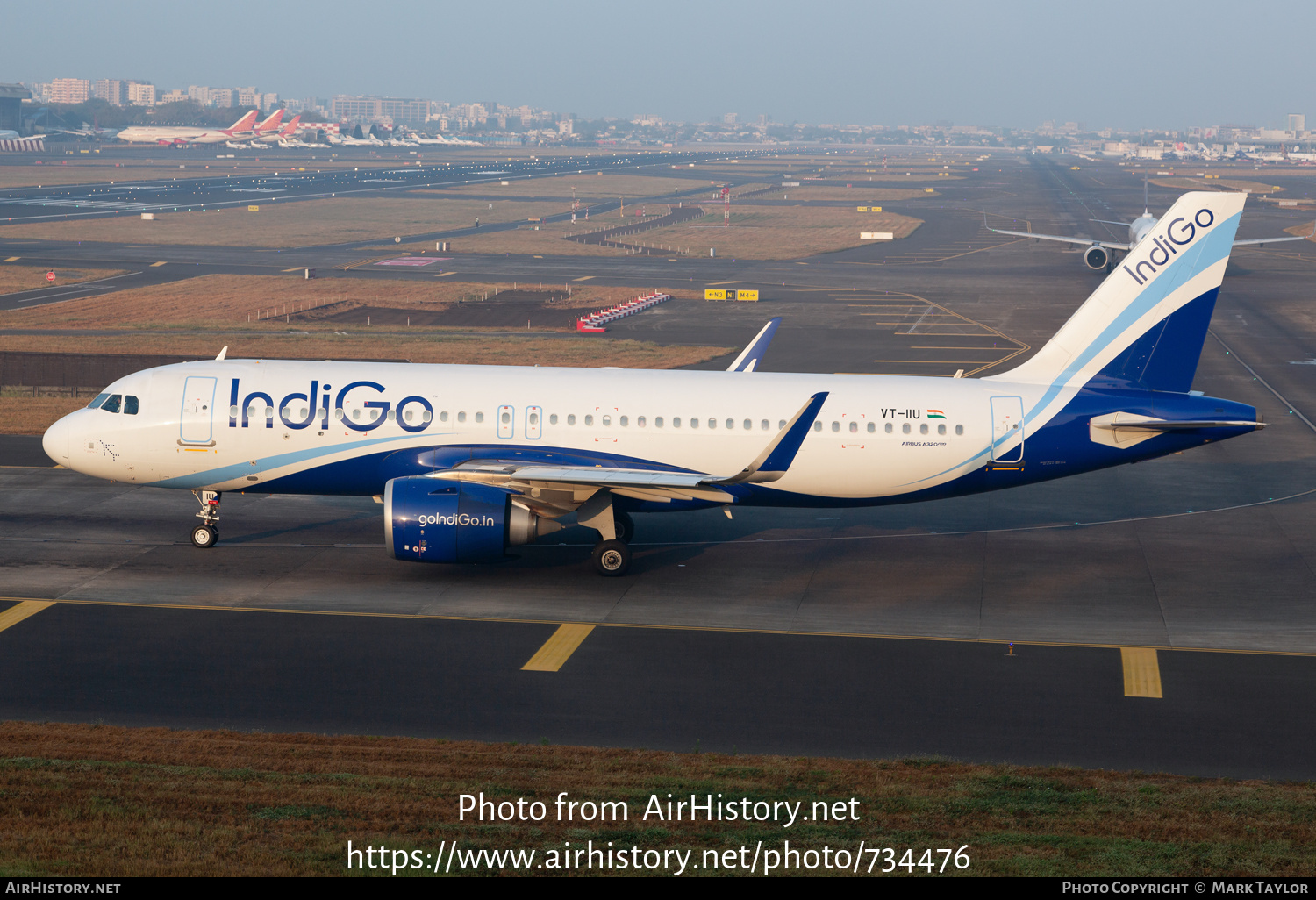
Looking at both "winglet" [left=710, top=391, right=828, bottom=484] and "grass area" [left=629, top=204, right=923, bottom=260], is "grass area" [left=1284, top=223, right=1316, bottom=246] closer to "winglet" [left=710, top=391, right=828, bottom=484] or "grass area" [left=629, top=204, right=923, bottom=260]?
"grass area" [left=629, top=204, right=923, bottom=260]

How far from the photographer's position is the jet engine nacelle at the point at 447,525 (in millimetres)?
28141

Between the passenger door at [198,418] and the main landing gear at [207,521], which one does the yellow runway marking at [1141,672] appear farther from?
the main landing gear at [207,521]

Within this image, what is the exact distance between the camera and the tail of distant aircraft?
98.9 ft

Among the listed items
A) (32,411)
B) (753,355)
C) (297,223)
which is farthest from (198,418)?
(297,223)

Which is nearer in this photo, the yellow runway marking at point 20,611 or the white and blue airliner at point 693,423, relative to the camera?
the yellow runway marking at point 20,611

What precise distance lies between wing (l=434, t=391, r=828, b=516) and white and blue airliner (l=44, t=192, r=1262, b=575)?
10 cm

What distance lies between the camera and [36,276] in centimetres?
9362

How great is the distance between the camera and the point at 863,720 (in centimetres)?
2159

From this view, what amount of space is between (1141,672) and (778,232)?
412 ft

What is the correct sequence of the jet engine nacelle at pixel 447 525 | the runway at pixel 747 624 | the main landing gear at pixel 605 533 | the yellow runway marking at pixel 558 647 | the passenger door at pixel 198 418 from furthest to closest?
1. the passenger door at pixel 198 418
2. the main landing gear at pixel 605 533
3. the jet engine nacelle at pixel 447 525
4. the yellow runway marking at pixel 558 647
5. the runway at pixel 747 624

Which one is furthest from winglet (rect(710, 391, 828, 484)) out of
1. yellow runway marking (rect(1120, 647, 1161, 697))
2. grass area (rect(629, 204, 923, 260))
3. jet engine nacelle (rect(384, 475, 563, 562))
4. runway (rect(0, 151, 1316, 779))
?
grass area (rect(629, 204, 923, 260))

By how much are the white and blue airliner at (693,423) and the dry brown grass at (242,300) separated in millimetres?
43617

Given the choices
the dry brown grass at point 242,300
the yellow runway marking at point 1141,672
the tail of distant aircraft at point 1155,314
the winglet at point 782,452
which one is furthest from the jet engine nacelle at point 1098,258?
the yellow runway marking at point 1141,672

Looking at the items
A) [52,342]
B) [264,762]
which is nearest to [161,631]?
[264,762]
